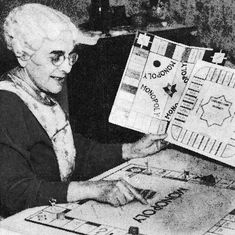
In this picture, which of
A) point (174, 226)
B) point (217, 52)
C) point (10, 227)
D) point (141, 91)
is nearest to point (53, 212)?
point (10, 227)

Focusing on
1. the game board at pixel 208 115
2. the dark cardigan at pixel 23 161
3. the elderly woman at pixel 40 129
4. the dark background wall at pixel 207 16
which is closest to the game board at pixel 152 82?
the game board at pixel 208 115

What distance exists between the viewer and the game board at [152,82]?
1.84 metres

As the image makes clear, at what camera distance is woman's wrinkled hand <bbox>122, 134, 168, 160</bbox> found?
1.75 m

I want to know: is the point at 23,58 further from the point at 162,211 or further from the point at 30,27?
the point at 162,211

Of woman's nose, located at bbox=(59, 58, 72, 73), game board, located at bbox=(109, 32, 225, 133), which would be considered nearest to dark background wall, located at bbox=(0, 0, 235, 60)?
game board, located at bbox=(109, 32, 225, 133)

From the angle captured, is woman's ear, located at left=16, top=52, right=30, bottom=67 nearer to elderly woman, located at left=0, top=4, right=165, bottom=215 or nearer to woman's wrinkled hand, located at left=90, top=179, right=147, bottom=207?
elderly woman, located at left=0, top=4, right=165, bottom=215

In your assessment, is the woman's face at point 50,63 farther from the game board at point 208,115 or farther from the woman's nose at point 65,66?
the game board at point 208,115

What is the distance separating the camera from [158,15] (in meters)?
2.20

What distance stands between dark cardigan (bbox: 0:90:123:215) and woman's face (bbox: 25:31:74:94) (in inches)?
5.2

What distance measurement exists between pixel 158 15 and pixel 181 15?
0.42ft

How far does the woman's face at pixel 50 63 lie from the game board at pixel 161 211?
1.26ft

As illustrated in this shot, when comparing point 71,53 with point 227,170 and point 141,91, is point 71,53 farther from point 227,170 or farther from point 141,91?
point 227,170

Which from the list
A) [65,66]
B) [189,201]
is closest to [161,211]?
A: [189,201]

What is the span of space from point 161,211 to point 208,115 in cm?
51
